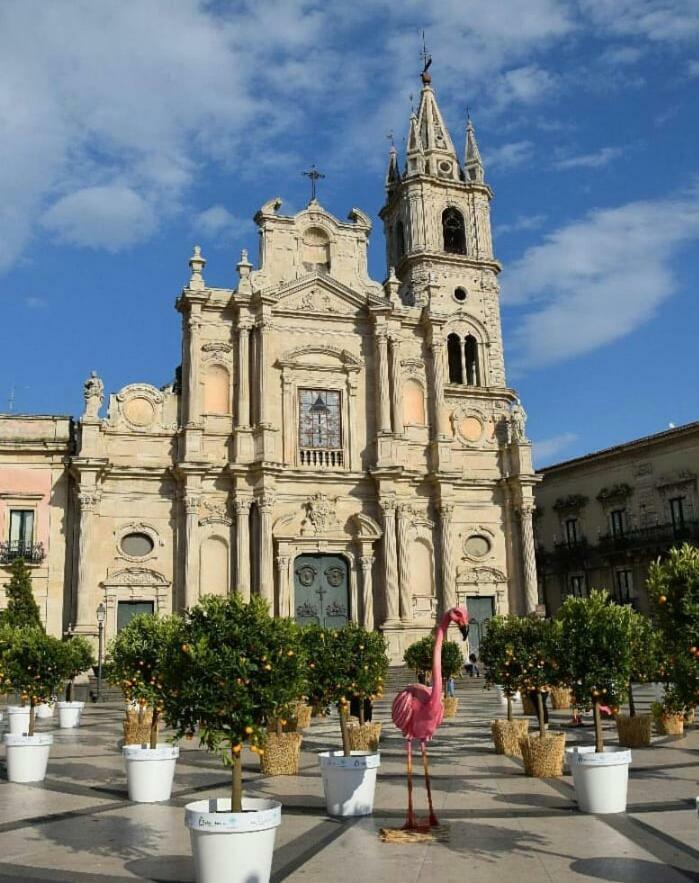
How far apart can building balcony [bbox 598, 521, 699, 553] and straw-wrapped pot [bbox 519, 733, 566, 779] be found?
2713 cm

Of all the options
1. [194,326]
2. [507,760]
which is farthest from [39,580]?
[507,760]

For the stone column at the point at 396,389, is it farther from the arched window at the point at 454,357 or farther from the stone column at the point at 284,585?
the stone column at the point at 284,585

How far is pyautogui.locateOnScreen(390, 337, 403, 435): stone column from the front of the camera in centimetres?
3550

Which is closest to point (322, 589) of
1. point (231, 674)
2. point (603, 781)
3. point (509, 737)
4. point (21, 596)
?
point (21, 596)

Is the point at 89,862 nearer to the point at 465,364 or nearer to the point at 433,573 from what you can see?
the point at 433,573

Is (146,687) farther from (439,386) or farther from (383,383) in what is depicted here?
(439,386)

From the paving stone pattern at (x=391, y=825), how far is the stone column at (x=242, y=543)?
15929 mm

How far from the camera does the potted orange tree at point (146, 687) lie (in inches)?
483

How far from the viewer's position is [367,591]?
3359cm

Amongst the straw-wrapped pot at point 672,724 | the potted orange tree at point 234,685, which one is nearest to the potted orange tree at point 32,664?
the potted orange tree at point 234,685

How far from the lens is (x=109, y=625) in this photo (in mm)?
30984

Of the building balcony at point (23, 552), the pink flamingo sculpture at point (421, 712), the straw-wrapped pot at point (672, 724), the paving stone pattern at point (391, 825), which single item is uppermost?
the building balcony at point (23, 552)

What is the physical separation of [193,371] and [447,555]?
40.6 ft

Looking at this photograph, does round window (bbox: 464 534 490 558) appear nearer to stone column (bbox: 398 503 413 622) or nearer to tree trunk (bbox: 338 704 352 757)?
stone column (bbox: 398 503 413 622)
